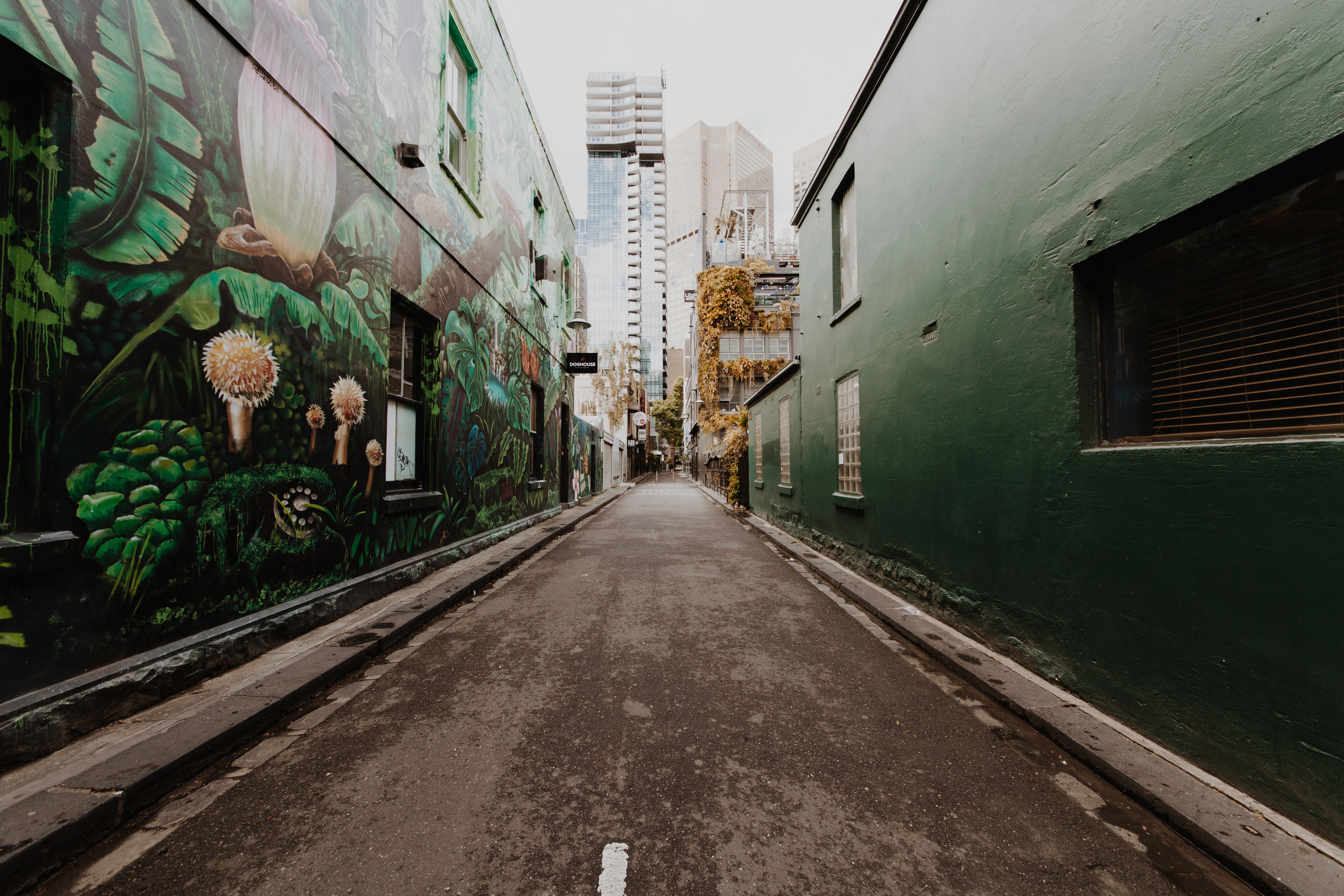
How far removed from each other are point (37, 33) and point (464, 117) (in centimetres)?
625

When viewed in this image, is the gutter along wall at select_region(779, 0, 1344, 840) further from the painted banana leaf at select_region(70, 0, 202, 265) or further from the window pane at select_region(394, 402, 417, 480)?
the window pane at select_region(394, 402, 417, 480)

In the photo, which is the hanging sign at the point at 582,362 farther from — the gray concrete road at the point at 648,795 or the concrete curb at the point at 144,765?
the gray concrete road at the point at 648,795

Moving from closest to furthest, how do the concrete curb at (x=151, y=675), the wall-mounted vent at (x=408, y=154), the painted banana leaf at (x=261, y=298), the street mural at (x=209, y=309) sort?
1. the concrete curb at (x=151, y=675)
2. the street mural at (x=209, y=309)
3. the painted banana leaf at (x=261, y=298)
4. the wall-mounted vent at (x=408, y=154)

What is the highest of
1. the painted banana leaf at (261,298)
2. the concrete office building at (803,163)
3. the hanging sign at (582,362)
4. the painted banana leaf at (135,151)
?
the concrete office building at (803,163)

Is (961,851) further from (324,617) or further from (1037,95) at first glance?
(324,617)

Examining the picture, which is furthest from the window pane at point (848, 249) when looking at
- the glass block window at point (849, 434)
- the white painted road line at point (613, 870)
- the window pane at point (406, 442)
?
the white painted road line at point (613, 870)

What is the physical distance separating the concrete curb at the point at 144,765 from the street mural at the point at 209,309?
596mm

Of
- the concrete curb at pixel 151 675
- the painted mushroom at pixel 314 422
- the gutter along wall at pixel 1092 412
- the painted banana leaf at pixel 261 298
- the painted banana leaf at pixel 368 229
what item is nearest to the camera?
the gutter along wall at pixel 1092 412

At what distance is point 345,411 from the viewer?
5043mm

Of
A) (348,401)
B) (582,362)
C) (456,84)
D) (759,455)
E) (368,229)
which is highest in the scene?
(456,84)

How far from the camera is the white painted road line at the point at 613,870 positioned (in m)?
1.80

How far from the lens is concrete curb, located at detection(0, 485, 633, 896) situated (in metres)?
1.90

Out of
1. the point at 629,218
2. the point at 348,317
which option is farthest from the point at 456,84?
the point at 629,218

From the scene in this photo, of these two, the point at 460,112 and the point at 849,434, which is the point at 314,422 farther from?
the point at 849,434
